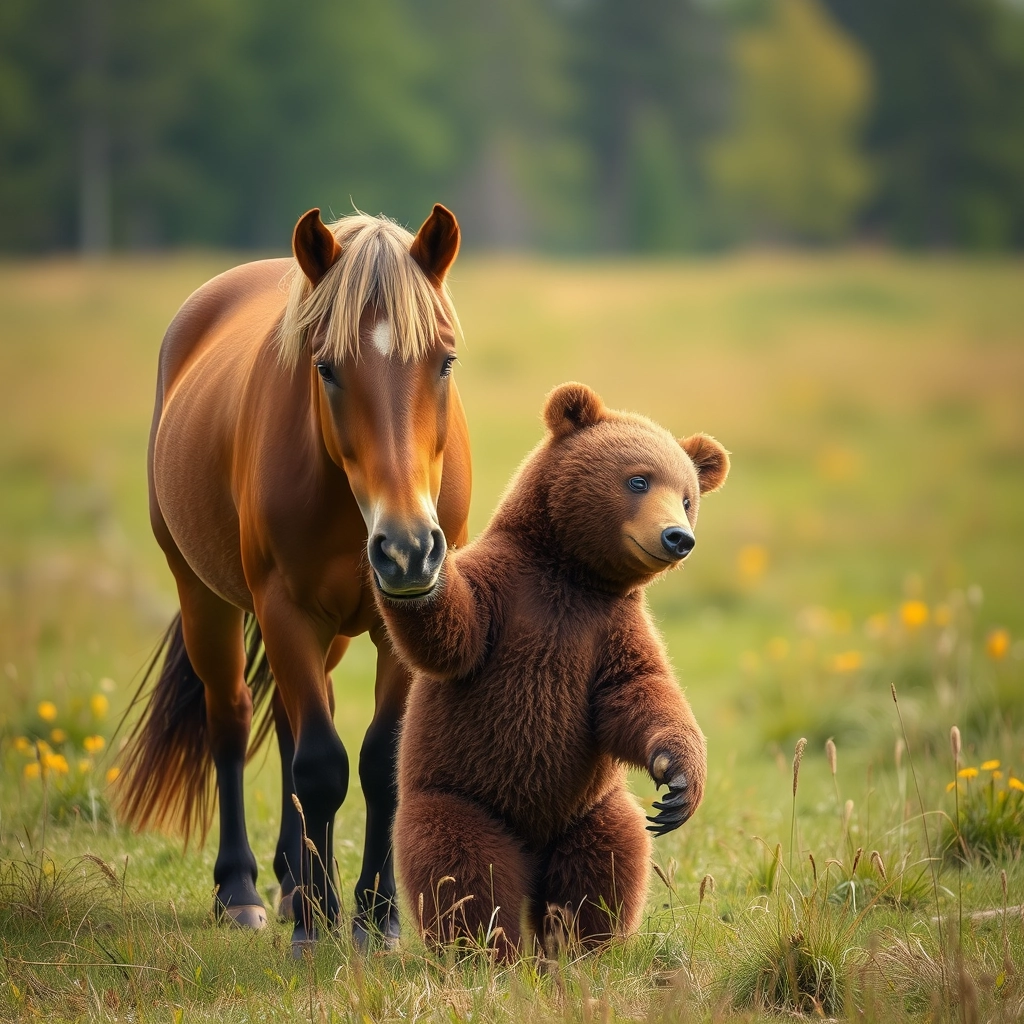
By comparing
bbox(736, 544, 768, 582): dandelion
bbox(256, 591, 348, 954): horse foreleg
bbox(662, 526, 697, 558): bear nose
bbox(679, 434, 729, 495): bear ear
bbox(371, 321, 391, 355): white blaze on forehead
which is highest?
bbox(371, 321, 391, 355): white blaze on forehead

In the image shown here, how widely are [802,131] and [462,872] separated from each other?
1386 inches

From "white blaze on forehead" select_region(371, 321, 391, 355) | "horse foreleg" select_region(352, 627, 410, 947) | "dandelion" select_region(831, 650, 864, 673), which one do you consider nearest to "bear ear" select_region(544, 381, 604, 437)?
"white blaze on forehead" select_region(371, 321, 391, 355)

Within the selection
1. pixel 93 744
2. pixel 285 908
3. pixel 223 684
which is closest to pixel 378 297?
pixel 223 684

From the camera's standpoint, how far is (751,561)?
32.7 ft

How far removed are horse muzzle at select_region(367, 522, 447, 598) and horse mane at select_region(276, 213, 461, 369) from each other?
53 centimetres

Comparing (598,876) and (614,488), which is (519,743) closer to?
(598,876)

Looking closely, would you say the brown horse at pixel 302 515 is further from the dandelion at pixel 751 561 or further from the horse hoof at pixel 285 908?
the dandelion at pixel 751 561

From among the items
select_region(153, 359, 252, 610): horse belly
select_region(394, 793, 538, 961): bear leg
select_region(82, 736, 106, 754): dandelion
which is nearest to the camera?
select_region(394, 793, 538, 961): bear leg

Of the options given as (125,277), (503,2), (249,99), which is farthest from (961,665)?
(503,2)

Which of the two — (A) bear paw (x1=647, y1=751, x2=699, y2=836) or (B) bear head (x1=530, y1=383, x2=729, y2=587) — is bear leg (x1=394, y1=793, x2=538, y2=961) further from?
(B) bear head (x1=530, y1=383, x2=729, y2=587)

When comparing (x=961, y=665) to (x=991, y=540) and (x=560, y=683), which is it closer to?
(x=560, y=683)

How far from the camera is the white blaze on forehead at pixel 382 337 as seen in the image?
3.12 metres

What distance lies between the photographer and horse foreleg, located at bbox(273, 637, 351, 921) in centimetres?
420

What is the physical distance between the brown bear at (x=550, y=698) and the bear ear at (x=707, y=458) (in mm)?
160
